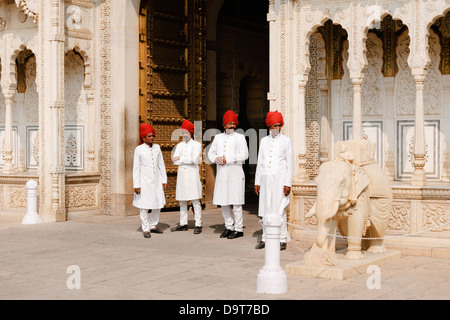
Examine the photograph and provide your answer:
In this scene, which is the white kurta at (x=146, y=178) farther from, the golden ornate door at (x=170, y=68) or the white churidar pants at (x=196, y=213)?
the golden ornate door at (x=170, y=68)

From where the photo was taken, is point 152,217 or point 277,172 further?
point 152,217

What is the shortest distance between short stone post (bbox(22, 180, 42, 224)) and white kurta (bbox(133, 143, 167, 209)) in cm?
233

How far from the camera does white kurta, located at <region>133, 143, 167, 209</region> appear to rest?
9891mm

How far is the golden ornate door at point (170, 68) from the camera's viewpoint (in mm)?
12438

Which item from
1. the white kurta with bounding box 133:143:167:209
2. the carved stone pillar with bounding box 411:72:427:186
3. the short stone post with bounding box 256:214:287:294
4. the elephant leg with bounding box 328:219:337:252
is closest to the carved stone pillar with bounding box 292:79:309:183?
the carved stone pillar with bounding box 411:72:427:186

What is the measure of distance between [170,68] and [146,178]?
349cm

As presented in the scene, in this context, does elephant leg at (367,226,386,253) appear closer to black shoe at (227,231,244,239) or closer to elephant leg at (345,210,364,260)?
elephant leg at (345,210,364,260)

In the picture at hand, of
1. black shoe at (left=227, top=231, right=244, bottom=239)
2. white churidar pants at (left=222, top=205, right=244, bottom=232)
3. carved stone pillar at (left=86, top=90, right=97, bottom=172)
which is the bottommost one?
black shoe at (left=227, top=231, right=244, bottom=239)

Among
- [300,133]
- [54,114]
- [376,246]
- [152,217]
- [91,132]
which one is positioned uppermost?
[54,114]

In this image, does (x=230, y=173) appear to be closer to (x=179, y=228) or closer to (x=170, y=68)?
(x=179, y=228)

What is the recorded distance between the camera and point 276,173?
8.82 metres

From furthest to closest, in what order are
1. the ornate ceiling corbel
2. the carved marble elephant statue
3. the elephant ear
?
the ornate ceiling corbel → the elephant ear → the carved marble elephant statue

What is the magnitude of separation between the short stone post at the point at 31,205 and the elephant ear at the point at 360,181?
6122 mm

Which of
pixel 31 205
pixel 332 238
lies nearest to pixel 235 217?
pixel 332 238
